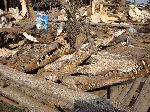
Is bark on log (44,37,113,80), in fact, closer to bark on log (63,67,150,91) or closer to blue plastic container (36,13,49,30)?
bark on log (63,67,150,91)

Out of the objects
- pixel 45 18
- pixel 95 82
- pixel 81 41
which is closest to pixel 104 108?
pixel 95 82

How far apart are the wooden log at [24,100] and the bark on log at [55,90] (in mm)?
292

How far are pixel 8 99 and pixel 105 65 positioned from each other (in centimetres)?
288

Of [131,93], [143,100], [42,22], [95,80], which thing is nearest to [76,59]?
[95,80]

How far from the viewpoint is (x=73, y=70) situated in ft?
27.3

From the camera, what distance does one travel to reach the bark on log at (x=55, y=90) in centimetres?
626

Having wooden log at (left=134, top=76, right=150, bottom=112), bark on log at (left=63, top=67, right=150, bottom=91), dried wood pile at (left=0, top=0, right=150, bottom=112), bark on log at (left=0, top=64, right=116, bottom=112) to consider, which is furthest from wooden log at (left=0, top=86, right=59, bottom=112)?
wooden log at (left=134, top=76, right=150, bottom=112)

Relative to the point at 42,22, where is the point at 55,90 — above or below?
below

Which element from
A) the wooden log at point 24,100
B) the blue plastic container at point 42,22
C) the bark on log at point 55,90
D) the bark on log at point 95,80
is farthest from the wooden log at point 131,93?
the blue plastic container at point 42,22

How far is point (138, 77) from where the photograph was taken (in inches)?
315

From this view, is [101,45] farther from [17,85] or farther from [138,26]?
[138,26]

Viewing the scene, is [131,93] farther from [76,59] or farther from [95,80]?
[76,59]

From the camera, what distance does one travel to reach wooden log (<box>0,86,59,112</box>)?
6844 mm

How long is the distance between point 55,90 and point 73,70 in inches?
53.8
